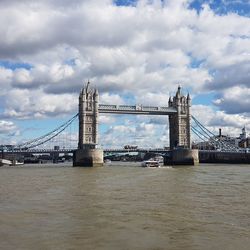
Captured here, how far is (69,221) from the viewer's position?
15875 mm

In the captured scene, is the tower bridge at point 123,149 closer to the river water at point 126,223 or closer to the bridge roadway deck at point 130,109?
the bridge roadway deck at point 130,109

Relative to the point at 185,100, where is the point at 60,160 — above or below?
below

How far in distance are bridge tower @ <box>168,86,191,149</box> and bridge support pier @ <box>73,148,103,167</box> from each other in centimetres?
2318

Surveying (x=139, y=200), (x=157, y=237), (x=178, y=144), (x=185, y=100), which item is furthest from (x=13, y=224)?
(x=185, y=100)

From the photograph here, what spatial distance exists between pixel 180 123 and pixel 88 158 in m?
28.2

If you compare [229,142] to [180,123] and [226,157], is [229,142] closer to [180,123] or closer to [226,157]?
[226,157]

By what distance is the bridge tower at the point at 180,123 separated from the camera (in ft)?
347

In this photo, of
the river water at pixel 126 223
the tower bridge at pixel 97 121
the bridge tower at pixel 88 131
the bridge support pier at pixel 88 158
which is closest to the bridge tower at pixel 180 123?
the tower bridge at pixel 97 121

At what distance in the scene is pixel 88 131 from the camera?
318 ft

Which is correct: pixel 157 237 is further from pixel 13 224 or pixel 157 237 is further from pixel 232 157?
pixel 232 157

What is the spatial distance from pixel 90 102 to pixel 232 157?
1517 inches

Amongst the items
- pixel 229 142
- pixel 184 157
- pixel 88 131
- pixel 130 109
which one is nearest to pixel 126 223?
pixel 184 157

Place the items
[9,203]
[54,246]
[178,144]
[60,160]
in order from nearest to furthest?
[54,246] → [9,203] → [178,144] → [60,160]

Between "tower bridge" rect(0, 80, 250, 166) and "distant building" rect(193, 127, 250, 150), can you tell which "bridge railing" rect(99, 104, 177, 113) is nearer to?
"tower bridge" rect(0, 80, 250, 166)
